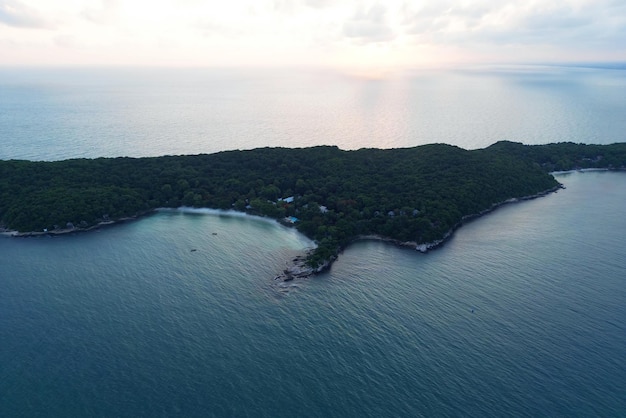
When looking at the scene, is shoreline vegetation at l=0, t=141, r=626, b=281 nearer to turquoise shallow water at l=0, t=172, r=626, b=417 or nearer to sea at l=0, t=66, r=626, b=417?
sea at l=0, t=66, r=626, b=417

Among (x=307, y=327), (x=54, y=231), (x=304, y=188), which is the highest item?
(x=304, y=188)

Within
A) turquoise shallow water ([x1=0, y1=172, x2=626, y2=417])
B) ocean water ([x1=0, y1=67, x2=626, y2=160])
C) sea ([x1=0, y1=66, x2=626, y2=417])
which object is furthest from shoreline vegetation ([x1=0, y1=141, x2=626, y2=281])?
ocean water ([x1=0, y1=67, x2=626, y2=160])

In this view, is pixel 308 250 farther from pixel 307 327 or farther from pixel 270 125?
pixel 270 125

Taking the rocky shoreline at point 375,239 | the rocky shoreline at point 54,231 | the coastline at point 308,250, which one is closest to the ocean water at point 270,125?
the coastline at point 308,250

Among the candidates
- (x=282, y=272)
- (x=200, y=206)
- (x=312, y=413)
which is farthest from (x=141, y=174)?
(x=312, y=413)

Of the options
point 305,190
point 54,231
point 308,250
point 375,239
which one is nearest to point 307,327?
point 308,250

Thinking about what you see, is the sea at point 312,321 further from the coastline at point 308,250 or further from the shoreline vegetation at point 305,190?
the shoreline vegetation at point 305,190

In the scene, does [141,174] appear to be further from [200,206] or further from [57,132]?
[57,132]
